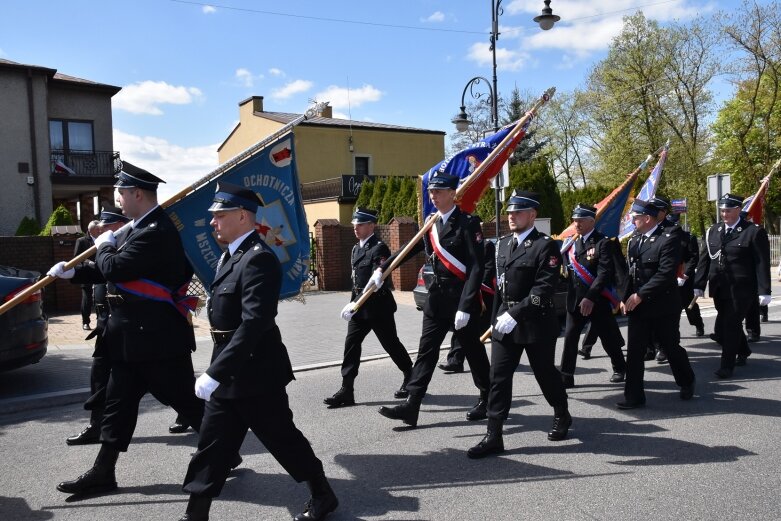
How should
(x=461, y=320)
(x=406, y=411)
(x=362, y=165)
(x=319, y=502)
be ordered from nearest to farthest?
(x=319, y=502) < (x=461, y=320) < (x=406, y=411) < (x=362, y=165)

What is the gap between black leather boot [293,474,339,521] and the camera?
12.3 feet

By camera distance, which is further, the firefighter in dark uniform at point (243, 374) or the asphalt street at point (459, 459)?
the asphalt street at point (459, 459)

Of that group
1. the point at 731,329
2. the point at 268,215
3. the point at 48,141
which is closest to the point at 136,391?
the point at 268,215

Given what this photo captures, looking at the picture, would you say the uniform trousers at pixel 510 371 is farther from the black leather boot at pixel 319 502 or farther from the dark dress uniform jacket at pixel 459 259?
the black leather boot at pixel 319 502

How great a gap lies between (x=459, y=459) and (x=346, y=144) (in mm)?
31737

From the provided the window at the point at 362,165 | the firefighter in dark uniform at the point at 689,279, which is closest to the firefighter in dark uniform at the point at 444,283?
the firefighter in dark uniform at the point at 689,279

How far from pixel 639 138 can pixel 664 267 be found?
30.2 meters

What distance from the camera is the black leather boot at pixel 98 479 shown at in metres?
4.20

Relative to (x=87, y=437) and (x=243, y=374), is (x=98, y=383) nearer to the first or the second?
(x=87, y=437)

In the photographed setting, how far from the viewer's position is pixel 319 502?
3.76m

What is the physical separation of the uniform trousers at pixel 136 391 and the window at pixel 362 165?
105 ft

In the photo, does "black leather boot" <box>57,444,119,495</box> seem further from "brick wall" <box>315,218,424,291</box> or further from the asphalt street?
"brick wall" <box>315,218,424,291</box>

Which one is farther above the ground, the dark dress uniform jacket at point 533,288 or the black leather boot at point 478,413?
the dark dress uniform jacket at point 533,288

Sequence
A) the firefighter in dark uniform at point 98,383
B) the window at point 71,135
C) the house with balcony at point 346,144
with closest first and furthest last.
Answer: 1. the firefighter in dark uniform at point 98,383
2. the window at point 71,135
3. the house with balcony at point 346,144
